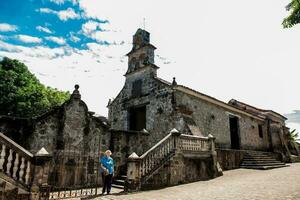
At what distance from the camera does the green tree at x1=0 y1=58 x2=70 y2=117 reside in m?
22.2

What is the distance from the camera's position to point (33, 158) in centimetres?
663

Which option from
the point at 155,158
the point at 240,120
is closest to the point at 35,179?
the point at 155,158

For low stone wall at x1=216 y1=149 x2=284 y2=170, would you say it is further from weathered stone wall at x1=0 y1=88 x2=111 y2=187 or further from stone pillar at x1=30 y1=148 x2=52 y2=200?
stone pillar at x1=30 y1=148 x2=52 y2=200

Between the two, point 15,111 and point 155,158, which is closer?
point 155,158

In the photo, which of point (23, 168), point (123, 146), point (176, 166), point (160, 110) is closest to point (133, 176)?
point (176, 166)

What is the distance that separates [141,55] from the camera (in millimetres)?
15930

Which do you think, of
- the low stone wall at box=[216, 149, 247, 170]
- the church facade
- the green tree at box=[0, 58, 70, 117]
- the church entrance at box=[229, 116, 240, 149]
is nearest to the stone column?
the church facade

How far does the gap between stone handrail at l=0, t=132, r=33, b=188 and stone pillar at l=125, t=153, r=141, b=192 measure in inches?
136

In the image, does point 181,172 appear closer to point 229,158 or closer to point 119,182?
point 119,182

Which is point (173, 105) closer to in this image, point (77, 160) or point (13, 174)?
point (77, 160)

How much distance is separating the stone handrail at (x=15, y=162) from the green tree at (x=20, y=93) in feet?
59.7

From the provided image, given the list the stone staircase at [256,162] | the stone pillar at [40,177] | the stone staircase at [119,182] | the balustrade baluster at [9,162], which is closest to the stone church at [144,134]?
the stone staircase at [256,162]

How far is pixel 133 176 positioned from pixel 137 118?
8003 millimetres

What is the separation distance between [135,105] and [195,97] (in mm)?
4433
